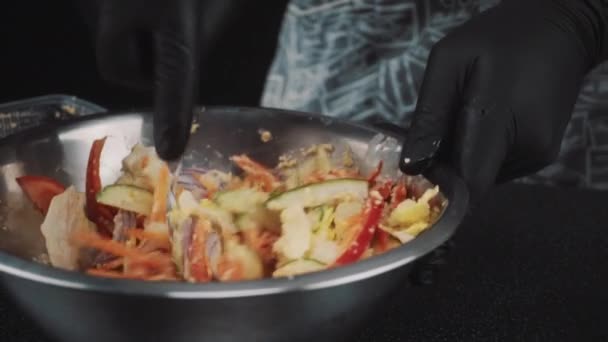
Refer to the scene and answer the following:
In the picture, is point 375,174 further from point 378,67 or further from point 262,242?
point 378,67

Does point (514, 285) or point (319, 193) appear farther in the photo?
point (514, 285)

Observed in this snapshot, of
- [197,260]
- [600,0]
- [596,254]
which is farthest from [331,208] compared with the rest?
[600,0]

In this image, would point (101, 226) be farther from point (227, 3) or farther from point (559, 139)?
point (559, 139)

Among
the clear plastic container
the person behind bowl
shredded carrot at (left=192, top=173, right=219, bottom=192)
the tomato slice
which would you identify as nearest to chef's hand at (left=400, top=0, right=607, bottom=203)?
the person behind bowl

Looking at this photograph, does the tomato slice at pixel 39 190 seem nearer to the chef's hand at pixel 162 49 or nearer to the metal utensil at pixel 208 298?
the metal utensil at pixel 208 298

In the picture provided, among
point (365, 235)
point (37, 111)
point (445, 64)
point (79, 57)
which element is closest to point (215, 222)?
point (365, 235)

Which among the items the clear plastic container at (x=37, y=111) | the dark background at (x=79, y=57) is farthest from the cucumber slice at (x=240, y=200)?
the dark background at (x=79, y=57)

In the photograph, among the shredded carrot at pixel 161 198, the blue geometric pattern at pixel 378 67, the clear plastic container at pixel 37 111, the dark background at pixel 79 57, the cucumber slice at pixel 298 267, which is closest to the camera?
the cucumber slice at pixel 298 267

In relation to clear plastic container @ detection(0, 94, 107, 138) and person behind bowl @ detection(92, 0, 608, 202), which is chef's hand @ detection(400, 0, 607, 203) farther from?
clear plastic container @ detection(0, 94, 107, 138)
